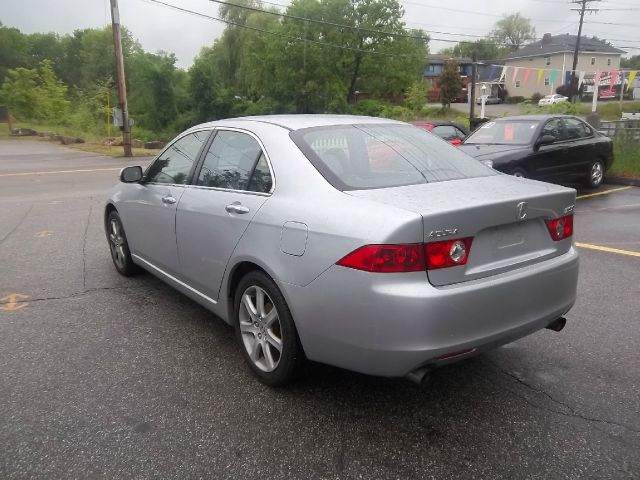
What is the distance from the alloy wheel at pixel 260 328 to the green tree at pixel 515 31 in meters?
108

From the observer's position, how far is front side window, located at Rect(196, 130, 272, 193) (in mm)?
3232

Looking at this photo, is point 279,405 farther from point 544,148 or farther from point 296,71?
point 296,71

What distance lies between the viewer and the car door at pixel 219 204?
3.19 metres

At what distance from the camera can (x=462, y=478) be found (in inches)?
89.9

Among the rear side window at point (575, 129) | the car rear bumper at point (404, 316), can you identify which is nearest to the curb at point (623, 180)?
the rear side window at point (575, 129)

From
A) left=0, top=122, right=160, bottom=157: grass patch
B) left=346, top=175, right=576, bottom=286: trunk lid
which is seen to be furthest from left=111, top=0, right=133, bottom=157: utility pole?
left=346, top=175, right=576, bottom=286: trunk lid

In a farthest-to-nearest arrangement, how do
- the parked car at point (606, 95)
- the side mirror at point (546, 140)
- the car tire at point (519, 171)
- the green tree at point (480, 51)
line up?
1. the green tree at point (480, 51)
2. the parked car at point (606, 95)
3. the side mirror at point (546, 140)
4. the car tire at point (519, 171)

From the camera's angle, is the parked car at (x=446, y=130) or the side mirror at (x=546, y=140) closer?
the side mirror at (x=546, y=140)

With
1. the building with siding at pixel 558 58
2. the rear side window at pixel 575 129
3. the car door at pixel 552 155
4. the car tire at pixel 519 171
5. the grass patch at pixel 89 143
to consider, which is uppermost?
the building with siding at pixel 558 58

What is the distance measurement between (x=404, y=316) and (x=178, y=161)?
2.55 meters

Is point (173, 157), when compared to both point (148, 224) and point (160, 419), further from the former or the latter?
point (160, 419)

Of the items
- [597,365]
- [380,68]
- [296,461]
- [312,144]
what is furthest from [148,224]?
[380,68]

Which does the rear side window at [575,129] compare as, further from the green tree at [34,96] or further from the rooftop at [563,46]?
the rooftop at [563,46]

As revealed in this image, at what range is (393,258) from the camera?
7.84 ft
